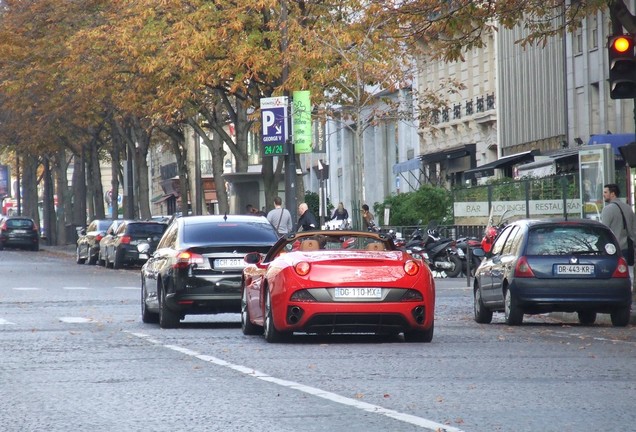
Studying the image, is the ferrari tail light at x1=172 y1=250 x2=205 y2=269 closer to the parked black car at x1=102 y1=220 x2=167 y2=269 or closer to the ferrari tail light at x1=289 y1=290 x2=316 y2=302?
the ferrari tail light at x1=289 y1=290 x2=316 y2=302

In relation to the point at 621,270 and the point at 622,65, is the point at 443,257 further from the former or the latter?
the point at 622,65

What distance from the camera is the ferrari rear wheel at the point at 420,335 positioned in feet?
58.3

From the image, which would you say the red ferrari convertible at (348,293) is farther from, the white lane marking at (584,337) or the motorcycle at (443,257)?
the motorcycle at (443,257)

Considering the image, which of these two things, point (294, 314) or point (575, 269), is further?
point (575, 269)

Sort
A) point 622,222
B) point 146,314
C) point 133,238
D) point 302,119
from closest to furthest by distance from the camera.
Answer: point 146,314 → point 622,222 → point 302,119 → point 133,238

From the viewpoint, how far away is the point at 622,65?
67.8ft

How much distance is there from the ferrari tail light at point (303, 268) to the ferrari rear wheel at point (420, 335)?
1.31 metres

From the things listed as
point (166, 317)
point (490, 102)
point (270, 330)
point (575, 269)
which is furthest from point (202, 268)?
point (490, 102)

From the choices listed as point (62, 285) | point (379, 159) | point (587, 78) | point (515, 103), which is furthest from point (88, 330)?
point (379, 159)

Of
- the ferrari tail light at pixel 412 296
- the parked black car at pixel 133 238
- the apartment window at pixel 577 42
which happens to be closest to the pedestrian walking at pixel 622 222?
the ferrari tail light at pixel 412 296

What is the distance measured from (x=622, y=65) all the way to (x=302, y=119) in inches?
710

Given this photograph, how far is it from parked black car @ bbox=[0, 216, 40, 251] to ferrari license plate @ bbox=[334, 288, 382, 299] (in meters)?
64.8

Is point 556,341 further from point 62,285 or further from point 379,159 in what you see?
point 379,159

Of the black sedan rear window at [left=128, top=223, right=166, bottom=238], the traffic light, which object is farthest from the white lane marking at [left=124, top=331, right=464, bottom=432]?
the black sedan rear window at [left=128, top=223, right=166, bottom=238]
